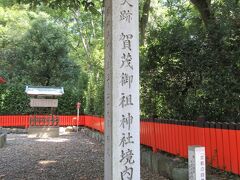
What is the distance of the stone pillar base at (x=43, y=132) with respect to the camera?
21.4 metres

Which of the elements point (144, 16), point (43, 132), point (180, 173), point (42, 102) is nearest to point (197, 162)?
point (180, 173)

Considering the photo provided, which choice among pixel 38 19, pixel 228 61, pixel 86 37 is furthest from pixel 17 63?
pixel 228 61

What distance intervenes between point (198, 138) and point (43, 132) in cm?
1526

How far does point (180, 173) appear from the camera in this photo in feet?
23.7

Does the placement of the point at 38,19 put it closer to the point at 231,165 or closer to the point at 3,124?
the point at 3,124

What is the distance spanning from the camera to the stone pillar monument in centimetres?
521

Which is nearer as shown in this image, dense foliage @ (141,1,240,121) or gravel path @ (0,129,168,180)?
dense foliage @ (141,1,240,121)

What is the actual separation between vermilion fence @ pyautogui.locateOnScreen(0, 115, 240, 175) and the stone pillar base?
11263 millimetres

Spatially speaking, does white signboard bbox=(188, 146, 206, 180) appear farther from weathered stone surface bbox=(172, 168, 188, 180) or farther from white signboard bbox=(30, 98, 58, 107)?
white signboard bbox=(30, 98, 58, 107)

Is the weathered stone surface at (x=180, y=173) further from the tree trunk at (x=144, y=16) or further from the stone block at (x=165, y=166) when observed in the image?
the tree trunk at (x=144, y=16)

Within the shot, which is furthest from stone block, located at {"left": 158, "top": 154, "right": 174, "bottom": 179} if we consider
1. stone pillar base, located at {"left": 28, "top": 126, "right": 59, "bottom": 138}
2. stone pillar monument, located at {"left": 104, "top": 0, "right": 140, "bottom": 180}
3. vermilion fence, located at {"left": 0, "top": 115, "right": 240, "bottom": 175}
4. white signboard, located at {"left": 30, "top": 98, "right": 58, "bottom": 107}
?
white signboard, located at {"left": 30, "top": 98, "right": 58, "bottom": 107}

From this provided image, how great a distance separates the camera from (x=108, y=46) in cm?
547

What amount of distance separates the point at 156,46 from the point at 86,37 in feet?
71.8

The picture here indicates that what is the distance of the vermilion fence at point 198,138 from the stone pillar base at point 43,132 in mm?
11263
